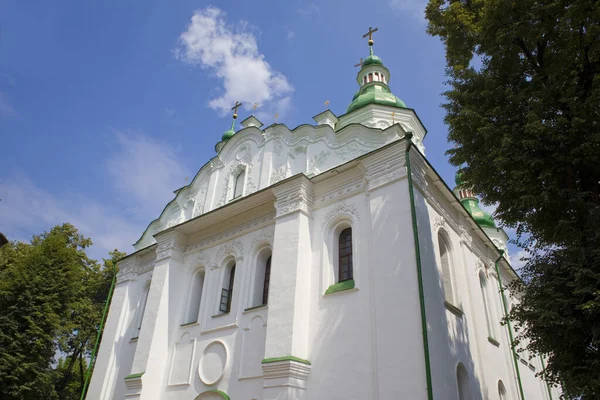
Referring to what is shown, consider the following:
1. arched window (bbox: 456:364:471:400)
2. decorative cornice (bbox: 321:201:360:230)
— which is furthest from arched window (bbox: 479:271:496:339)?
decorative cornice (bbox: 321:201:360:230)

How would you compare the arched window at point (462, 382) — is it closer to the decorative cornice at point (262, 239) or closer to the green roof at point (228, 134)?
the decorative cornice at point (262, 239)

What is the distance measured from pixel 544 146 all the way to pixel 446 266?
5.16m

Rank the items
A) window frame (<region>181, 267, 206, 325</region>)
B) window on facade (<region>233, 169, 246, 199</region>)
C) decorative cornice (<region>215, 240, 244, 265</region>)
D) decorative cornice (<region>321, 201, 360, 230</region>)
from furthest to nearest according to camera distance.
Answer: window on facade (<region>233, 169, 246, 199</region>), window frame (<region>181, 267, 206, 325</region>), decorative cornice (<region>215, 240, 244, 265</region>), decorative cornice (<region>321, 201, 360, 230</region>)

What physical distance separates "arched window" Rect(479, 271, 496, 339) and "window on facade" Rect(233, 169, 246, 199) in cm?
849

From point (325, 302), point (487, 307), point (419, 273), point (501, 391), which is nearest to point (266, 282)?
point (325, 302)

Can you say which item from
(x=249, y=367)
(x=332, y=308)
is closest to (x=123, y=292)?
(x=249, y=367)

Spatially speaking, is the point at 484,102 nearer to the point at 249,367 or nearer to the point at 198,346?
the point at 249,367

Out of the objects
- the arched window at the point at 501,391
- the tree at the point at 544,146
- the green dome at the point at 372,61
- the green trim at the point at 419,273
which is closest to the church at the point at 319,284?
the green trim at the point at 419,273

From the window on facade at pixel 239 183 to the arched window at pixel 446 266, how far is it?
6.52 meters

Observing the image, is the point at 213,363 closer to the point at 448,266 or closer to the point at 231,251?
the point at 231,251

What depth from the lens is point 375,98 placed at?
16016mm

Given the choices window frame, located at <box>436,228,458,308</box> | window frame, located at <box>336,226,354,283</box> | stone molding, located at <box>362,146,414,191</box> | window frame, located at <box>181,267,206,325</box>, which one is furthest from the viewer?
window frame, located at <box>181,267,206,325</box>

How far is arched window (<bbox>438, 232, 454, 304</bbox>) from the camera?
38.6 ft

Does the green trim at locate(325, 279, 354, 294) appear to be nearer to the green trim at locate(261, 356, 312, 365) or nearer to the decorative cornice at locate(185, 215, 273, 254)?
the green trim at locate(261, 356, 312, 365)
